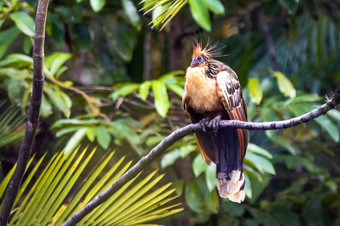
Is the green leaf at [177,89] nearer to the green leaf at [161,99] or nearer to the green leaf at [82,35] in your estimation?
the green leaf at [161,99]

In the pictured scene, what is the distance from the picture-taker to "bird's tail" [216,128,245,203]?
34.5 inches

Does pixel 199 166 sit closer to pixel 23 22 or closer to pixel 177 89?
pixel 177 89

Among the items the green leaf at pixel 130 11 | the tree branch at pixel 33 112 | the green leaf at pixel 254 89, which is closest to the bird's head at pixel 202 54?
the tree branch at pixel 33 112

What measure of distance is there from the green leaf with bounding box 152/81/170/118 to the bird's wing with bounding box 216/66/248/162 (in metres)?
0.56

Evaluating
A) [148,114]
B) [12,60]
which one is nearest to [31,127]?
[12,60]

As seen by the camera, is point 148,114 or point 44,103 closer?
point 44,103

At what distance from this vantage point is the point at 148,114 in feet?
7.16

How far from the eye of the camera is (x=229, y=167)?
93 centimetres

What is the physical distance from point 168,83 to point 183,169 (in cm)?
49

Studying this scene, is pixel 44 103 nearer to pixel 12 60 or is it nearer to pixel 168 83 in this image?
pixel 12 60

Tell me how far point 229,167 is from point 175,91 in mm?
681

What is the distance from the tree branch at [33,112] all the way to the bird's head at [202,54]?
22 centimetres

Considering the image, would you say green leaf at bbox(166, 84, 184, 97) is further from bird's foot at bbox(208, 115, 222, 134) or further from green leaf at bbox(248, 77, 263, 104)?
bird's foot at bbox(208, 115, 222, 134)

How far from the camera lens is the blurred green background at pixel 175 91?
1.64 meters
